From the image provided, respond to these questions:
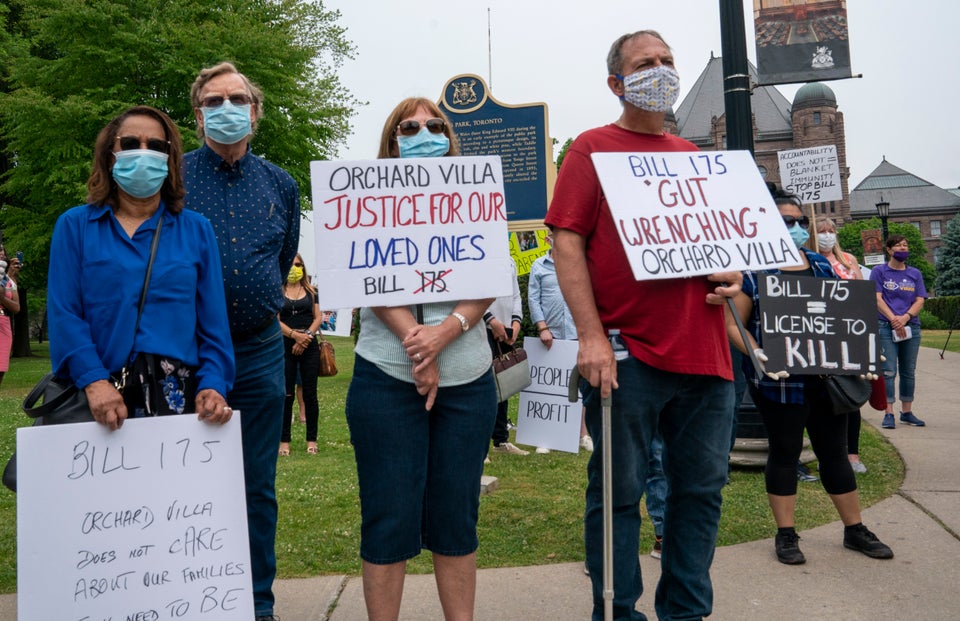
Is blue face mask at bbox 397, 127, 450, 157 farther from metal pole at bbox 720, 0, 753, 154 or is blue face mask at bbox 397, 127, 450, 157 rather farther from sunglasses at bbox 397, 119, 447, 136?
metal pole at bbox 720, 0, 753, 154

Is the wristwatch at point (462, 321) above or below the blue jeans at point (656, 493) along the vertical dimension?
above

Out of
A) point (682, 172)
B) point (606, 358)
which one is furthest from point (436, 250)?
point (682, 172)

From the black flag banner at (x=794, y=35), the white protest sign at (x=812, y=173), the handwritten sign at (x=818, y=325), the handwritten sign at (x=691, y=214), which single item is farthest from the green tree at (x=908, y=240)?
the handwritten sign at (x=691, y=214)

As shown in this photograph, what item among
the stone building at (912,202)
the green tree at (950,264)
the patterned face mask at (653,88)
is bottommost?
the patterned face mask at (653,88)

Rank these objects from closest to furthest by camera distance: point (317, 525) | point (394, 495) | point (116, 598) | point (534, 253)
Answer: point (116, 598) → point (394, 495) → point (317, 525) → point (534, 253)

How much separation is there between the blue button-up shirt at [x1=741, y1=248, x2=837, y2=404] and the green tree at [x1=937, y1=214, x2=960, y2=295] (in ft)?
195

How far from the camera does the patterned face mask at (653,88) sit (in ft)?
9.18

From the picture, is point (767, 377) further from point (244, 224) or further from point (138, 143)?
point (138, 143)

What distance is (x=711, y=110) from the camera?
87.8 meters

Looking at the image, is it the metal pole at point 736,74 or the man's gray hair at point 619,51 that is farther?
the metal pole at point 736,74

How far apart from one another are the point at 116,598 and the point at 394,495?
34.9 inches

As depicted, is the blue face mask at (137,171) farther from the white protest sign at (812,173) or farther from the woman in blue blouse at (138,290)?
the white protest sign at (812,173)

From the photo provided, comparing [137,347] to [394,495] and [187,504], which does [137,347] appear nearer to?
[187,504]

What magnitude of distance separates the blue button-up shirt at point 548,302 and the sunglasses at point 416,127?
4035mm
